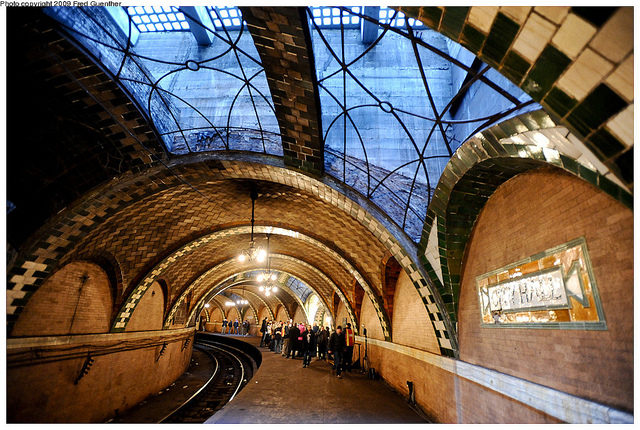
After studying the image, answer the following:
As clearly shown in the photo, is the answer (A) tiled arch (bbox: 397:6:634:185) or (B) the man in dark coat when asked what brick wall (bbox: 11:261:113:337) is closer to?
(B) the man in dark coat

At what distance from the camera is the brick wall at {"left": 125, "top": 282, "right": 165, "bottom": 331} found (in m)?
10.5

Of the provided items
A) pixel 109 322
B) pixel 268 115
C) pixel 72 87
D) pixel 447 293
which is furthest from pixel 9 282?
pixel 447 293

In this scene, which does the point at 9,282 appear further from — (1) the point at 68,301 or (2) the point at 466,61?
(2) the point at 466,61

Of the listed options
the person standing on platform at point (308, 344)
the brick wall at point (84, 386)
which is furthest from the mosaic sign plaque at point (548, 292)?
the brick wall at point (84, 386)

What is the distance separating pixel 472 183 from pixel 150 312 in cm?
1175

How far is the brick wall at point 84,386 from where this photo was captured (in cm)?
680

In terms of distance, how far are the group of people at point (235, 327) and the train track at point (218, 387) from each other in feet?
14.8

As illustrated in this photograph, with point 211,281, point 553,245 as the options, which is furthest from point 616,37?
point 211,281

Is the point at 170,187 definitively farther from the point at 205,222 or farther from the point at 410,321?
the point at 410,321

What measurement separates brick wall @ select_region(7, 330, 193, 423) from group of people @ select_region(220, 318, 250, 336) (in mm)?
17412

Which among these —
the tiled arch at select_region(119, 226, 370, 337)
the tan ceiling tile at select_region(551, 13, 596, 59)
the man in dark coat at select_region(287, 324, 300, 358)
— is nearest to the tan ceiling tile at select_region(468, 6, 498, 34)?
the tan ceiling tile at select_region(551, 13, 596, 59)

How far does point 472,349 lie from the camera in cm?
465

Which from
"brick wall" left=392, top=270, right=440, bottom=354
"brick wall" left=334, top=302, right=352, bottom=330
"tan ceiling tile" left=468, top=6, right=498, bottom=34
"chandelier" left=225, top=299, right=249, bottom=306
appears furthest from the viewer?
"chandelier" left=225, top=299, right=249, bottom=306

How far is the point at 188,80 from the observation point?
670cm
